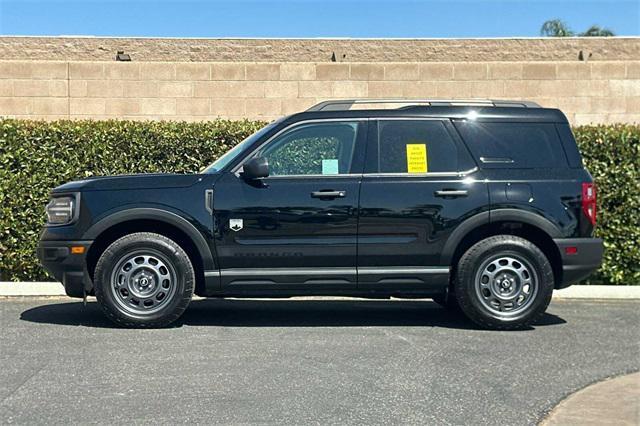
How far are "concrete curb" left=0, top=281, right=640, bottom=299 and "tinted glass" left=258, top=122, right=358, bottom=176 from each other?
11.2 ft

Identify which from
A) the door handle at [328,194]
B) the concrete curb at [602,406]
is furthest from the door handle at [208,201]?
the concrete curb at [602,406]

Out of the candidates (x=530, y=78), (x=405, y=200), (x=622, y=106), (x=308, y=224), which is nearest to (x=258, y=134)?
(x=308, y=224)

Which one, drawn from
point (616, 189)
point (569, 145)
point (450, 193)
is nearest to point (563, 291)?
point (616, 189)

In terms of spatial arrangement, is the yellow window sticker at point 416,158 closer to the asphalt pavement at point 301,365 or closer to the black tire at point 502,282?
the black tire at point 502,282

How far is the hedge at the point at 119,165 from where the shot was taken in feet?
32.7

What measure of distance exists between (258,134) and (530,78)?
23.5 feet

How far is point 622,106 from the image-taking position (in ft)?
44.2

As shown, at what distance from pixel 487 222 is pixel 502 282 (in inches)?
22.3

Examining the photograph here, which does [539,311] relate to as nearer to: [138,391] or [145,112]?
[138,391]

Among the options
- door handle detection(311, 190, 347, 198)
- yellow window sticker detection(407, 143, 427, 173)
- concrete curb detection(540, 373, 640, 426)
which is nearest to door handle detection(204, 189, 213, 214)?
door handle detection(311, 190, 347, 198)

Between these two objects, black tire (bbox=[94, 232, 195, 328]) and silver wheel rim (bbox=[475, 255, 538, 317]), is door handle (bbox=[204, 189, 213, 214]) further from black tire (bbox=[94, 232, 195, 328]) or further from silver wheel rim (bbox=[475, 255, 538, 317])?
silver wheel rim (bbox=[475, 255, 538, 317])

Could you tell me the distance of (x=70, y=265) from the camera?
7.35m

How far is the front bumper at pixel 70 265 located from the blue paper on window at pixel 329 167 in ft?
7.15

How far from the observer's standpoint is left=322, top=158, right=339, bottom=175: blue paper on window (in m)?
7.51
